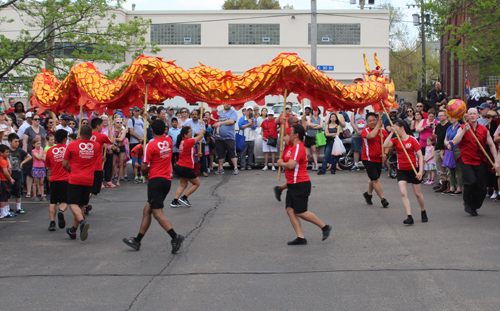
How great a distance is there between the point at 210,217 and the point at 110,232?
1.75 metres

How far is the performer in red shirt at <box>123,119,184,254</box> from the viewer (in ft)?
22.0

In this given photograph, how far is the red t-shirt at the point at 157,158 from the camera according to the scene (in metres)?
6.87

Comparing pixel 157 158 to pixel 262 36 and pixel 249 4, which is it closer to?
pixel 262 36

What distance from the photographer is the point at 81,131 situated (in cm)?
756

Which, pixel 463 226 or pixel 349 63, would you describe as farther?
pixel 349 63

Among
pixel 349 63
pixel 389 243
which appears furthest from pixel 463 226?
pixel 349 63

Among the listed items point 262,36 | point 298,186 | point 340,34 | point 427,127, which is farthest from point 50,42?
point 340,34

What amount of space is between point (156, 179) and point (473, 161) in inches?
211

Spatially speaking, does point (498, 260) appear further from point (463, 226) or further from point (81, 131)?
point (81, 131)

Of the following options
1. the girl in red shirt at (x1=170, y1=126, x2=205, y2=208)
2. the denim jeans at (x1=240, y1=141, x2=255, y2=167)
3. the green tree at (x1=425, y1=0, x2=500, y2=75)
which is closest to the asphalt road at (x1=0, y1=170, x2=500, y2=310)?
the girl in red shirt at (x1=170, y1=126, x2=205, y2=208)

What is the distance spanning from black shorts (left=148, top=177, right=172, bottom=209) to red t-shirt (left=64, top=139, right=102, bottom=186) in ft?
4.18

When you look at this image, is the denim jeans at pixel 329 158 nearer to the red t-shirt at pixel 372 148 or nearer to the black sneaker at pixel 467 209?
the red t-shirt at pixel 372 148

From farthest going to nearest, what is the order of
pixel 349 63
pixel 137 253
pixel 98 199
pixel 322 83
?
pixel 349 63
pixel 98 199
pixel 322 83
pixel 137 253

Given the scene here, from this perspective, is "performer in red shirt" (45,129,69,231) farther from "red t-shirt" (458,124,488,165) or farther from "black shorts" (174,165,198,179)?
"red t-shirt" (458,124,488,165)
